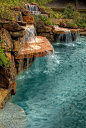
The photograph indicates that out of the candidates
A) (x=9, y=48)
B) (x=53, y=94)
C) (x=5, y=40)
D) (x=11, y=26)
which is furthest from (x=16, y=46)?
(x=53, y=94)

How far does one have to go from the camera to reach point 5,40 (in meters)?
5.09

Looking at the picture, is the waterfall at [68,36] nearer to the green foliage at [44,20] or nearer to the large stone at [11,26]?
the green foliage at [44,20]

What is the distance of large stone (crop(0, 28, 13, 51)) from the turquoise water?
1991mm

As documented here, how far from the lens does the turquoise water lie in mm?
4422

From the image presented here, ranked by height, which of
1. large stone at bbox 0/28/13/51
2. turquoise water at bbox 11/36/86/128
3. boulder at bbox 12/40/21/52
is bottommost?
turquoise water at bbox 11/36/86/128

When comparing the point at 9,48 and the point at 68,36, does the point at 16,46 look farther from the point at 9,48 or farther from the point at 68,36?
the point at 68,36

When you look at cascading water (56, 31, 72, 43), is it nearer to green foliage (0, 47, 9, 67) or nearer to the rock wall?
the rock wall

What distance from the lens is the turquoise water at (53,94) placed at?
4.42 m

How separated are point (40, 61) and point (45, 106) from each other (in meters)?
4.56

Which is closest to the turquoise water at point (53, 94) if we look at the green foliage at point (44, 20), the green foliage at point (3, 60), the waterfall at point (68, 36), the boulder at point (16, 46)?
the green foliage at point (3, 60)

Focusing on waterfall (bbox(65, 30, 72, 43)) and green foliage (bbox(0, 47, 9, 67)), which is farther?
waterfall (bbox(65, 30, 72, 43))

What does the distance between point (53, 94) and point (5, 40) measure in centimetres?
304

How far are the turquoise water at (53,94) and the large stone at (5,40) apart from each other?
199 cm

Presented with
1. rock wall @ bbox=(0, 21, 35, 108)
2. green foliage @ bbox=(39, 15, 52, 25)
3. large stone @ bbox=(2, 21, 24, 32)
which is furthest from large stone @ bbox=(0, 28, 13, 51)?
green foliage @ bbox=(39, 15, 52, 25)
